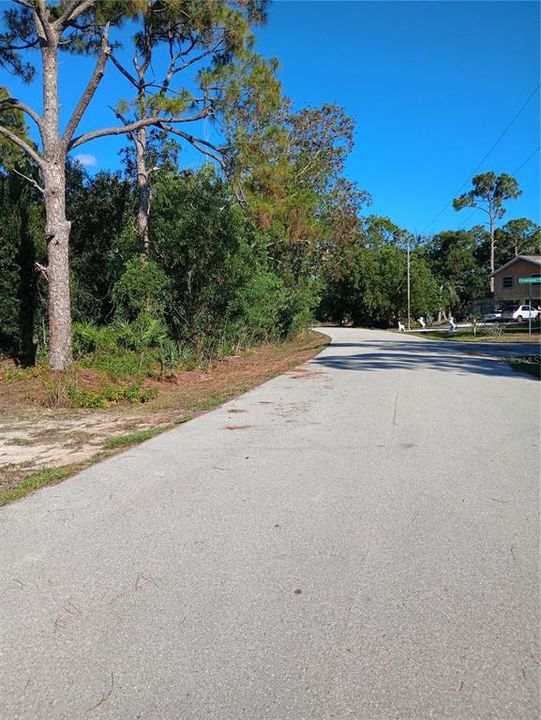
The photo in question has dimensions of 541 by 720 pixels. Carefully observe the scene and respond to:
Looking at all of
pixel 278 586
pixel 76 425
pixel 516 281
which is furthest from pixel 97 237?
pixel 516 281

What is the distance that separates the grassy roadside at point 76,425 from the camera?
609 cm

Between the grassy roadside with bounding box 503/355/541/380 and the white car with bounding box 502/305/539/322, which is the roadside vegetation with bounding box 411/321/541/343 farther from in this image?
the white car with bounding box 502/305/539/322

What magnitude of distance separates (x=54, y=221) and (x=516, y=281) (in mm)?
55139

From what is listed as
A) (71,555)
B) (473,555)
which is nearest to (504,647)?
(473,555)

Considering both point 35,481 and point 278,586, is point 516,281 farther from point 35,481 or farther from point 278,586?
point 278,586

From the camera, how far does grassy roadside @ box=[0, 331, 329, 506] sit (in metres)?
6.09

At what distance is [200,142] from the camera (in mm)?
15258

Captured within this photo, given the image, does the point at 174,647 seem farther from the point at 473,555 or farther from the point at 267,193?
the point at 267,193

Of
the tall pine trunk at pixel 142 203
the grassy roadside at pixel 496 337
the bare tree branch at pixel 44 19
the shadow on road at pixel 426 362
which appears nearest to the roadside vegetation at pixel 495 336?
the grassy roadside at pixel 496 337

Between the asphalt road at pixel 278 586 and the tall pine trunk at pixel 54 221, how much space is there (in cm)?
684

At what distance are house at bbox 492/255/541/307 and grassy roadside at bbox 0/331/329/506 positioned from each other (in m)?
→ 48.7

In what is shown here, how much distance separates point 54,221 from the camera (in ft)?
42.0

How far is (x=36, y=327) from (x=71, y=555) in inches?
548

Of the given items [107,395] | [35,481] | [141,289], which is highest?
[141,289]
